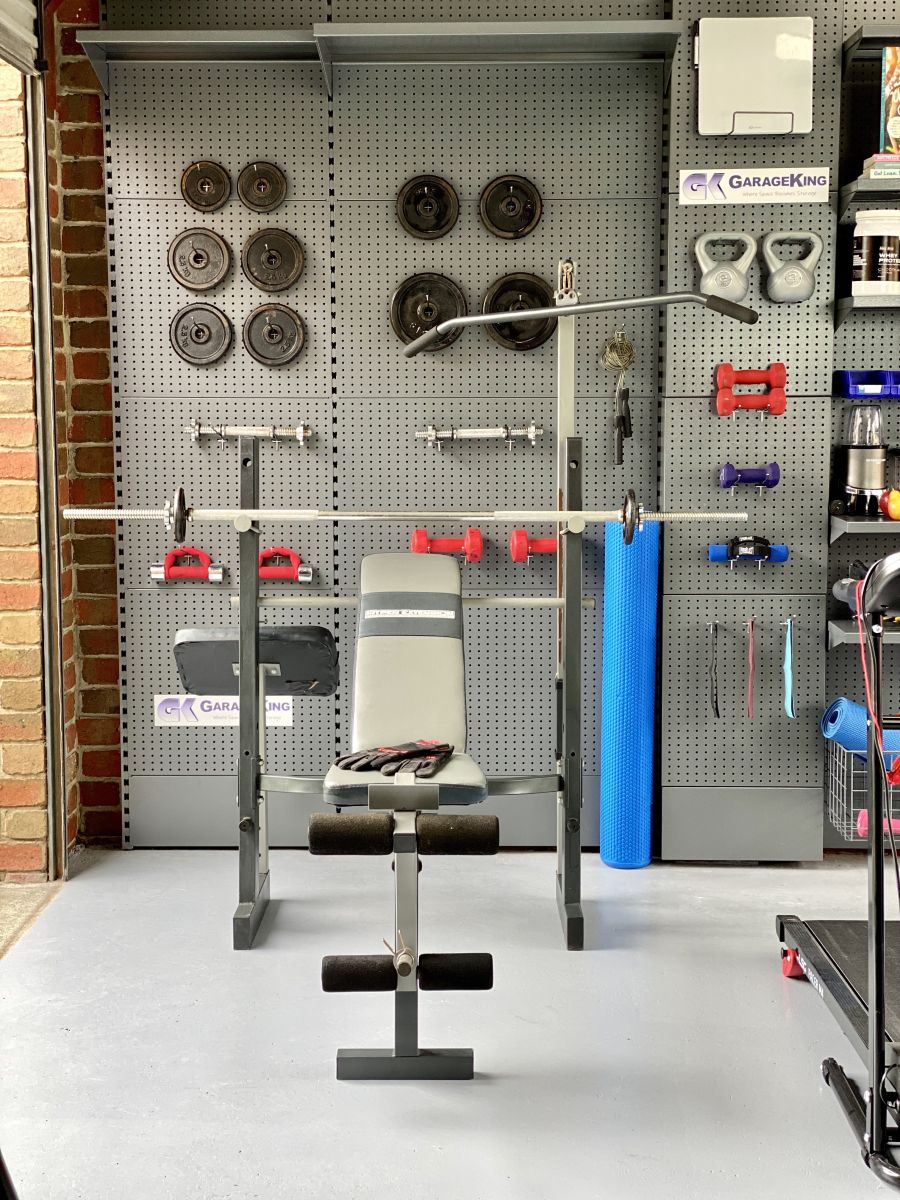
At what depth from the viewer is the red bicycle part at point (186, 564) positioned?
179 inches

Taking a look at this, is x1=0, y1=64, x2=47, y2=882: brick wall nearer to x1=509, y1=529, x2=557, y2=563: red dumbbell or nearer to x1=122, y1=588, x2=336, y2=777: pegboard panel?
x1=122, y1=588, x2=336, y2=777: pegboard panel

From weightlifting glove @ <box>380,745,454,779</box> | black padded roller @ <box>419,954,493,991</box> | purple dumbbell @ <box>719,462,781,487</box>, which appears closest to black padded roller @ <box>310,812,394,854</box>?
weightlifting glove @ <box>380,745,454,779</box>

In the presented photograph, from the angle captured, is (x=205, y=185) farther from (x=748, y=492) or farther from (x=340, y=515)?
(x=748, y=492)

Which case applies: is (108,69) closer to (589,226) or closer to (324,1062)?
(589,226)

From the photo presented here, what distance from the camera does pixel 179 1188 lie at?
2541 millimetres

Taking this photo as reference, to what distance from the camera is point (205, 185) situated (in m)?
4.46

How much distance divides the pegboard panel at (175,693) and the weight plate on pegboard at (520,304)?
1249 mm

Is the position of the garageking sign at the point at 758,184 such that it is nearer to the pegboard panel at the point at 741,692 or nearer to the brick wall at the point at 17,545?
the pegboard panel at the point at 741,692

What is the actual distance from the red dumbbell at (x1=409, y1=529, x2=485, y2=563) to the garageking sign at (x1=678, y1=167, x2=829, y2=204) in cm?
143

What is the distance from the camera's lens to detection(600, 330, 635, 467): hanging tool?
437 cm

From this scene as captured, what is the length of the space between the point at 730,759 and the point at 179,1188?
8.66 ft

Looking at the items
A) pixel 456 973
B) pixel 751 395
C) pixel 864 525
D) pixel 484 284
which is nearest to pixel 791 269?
pixel 751 395

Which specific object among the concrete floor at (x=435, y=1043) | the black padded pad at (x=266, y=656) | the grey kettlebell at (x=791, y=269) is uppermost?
the grey kettlebell at (x=791, y=269)

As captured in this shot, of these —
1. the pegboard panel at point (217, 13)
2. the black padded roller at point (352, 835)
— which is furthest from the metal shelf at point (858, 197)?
the black padded roller at point (352, 835)
